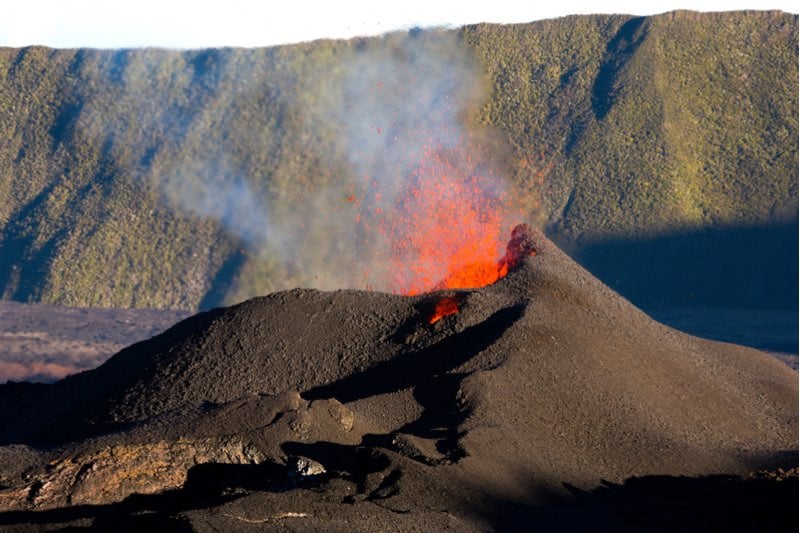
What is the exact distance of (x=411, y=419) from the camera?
950 inches

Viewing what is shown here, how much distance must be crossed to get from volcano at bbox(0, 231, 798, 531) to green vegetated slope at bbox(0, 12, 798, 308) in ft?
123

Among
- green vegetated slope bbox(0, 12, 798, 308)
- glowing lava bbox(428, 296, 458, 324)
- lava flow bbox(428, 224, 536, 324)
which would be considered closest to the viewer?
glowing lava bbox(428, 296, 458, 324)

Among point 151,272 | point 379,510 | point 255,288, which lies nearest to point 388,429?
point 379,510

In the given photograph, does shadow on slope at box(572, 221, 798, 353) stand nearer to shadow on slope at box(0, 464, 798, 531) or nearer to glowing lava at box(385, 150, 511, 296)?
glowing lava at box(385, 150, 511, 296)

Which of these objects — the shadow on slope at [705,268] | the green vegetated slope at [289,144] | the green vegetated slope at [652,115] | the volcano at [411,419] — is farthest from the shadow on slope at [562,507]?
the green vegetated slope at [652,115]

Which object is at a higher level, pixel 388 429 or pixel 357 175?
pixel 357 175

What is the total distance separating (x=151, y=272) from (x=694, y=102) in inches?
1411

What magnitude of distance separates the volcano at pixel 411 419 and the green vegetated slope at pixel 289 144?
123 ft

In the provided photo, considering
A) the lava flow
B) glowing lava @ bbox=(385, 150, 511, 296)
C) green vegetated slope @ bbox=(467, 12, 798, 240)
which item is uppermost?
green vegetated slope @ bbox=(467, 12, 798, 240)

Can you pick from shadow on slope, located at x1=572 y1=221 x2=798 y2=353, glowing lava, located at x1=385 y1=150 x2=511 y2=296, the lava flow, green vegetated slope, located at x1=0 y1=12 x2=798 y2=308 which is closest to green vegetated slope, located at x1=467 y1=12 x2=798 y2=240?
green vegetated slope, located at x1=0 y1=12 x2=798 y2=308

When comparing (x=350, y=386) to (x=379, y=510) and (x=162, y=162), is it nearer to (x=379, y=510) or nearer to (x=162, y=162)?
(x=379, y=510)

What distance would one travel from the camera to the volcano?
19109mm

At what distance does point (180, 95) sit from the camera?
88.7 meters

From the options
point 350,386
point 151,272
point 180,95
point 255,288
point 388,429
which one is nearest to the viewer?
point 388,429
